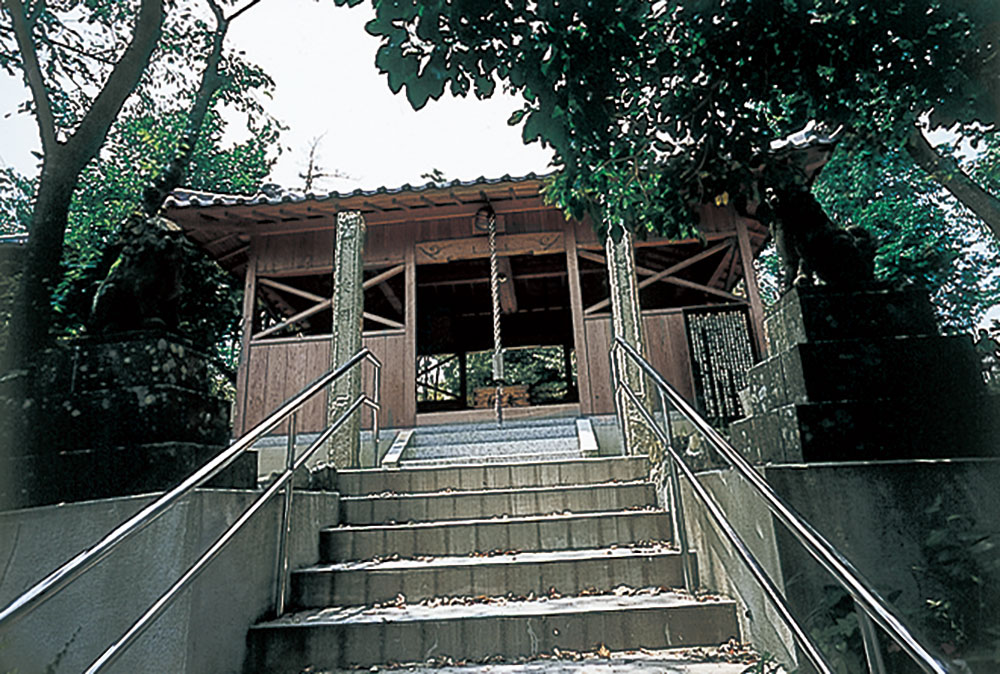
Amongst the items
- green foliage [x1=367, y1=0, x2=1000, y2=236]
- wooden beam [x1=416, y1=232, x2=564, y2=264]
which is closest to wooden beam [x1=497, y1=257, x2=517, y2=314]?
wooden beam [x1=416, y1=232, x2=564, y2=264]

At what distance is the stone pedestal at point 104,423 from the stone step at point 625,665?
1.25m

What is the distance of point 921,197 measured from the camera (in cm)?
1106

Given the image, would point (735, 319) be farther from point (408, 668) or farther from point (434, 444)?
point (408, 668)

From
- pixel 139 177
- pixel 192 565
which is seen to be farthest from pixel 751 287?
pixel 139 177

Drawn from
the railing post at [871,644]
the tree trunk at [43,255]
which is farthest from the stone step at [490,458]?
the railing post at [871,644]

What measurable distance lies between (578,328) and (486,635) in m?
5.64

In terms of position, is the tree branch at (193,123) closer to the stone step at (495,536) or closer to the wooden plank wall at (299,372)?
the wooden plank wall at (299,372)

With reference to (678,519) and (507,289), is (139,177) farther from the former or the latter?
(678,519)

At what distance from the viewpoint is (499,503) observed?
4.09 metres

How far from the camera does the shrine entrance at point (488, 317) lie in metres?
10.2

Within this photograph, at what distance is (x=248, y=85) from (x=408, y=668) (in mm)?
10560

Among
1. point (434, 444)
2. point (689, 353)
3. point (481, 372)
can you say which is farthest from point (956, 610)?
point (481, 372)

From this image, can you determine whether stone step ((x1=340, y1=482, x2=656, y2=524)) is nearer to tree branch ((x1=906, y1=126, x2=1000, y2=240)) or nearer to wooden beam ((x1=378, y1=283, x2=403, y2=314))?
tree branch ((x1=906, y1=126, x2=1000, y2=240))

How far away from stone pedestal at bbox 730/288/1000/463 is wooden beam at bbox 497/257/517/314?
6.86m
